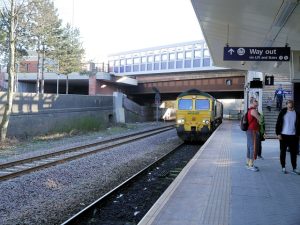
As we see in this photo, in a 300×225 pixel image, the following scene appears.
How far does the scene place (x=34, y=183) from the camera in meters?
10.5

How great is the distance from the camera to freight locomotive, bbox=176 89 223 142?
73.3ft

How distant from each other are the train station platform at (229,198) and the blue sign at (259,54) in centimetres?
396

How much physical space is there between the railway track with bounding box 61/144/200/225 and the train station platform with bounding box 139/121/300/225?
804mm

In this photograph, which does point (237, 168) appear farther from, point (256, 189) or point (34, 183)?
point (34, 183)

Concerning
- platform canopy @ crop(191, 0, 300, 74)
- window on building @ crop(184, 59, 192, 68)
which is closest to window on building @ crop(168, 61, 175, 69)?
window on building @ crop(184, 59, 192, 68)

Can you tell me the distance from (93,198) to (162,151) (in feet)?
32.7

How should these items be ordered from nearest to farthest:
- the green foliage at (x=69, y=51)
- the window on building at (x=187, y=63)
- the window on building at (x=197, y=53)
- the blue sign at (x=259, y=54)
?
the blue sign at (x=259, y=54) → the green foliage at (x=69, y=51) → the window on building at (x=197, y=53) → the window on building at (x=187, y=63)

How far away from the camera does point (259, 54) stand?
14234 millimetres

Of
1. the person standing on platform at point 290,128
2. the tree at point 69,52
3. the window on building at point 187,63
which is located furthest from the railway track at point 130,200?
the window on building at point 187,63

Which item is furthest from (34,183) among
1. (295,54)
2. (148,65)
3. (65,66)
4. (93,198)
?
(148,65)

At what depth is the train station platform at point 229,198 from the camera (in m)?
6.10

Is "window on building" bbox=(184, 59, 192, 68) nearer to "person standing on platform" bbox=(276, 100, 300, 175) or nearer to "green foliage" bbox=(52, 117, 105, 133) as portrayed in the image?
Result: "green foliage" bbox=(52, 117, 105, 133)

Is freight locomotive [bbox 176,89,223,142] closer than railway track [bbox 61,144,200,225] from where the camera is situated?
No

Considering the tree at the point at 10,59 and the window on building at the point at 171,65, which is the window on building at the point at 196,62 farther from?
the tree at the point at 10,59
